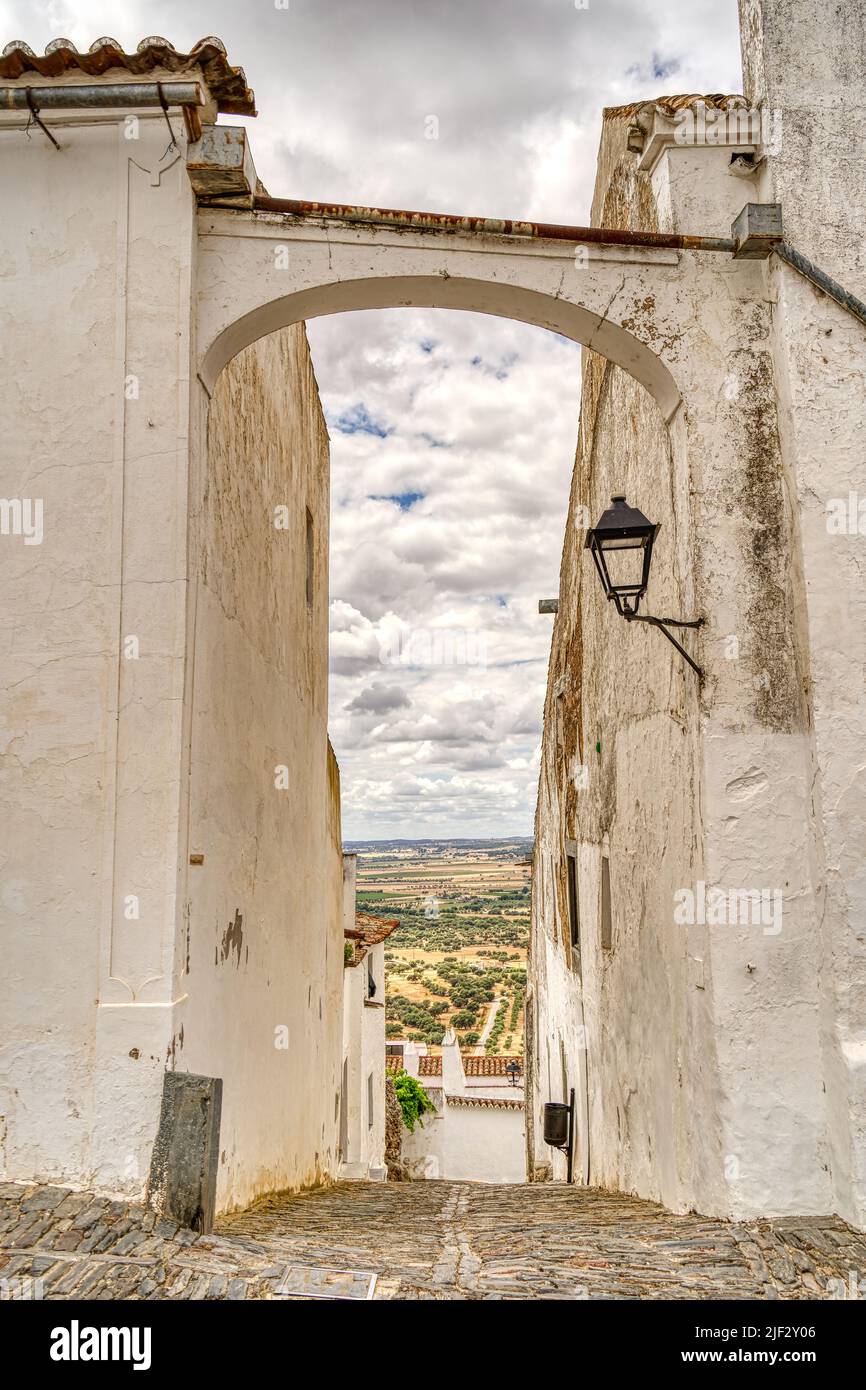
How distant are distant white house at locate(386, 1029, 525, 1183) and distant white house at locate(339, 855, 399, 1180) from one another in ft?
23.7

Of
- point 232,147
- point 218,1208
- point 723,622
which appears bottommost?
point 218,1208

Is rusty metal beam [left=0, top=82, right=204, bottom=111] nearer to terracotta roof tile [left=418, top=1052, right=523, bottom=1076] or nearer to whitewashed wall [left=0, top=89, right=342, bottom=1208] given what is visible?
whitewashed wall [left=0, top=89, right=342, bottom=1208]

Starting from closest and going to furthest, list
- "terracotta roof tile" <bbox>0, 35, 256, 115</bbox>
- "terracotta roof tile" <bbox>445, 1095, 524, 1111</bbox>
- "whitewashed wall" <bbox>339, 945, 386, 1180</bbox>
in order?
"terracotta roof tile" <bbox>0, 35, 256, 115</bbox>
"whitewashed wall" <bbox>339, 945, 386, 1180</bbox>
"terracotta roof tile" <bbox>445, 1095, 524, 1111</bbox>

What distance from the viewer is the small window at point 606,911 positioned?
7382 mm

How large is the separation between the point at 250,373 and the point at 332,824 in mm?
A: 6198

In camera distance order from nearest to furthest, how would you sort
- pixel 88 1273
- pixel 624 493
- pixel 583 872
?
pixel 88 1273 → pixel 624 493 → pixel 583 872

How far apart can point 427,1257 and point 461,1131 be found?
2686cm

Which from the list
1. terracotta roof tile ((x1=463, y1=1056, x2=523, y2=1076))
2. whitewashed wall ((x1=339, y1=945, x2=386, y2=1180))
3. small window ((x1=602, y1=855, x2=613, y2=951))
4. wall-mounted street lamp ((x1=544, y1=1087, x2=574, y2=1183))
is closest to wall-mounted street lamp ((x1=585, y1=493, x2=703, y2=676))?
small window ((x1=602, y1=855, x2=613, y2=951))

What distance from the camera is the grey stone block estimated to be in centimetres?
352

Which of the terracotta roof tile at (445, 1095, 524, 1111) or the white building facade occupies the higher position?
the white building facade

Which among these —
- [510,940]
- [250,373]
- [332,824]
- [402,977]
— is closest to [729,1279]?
[250,373]

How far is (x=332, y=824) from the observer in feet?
36.9
